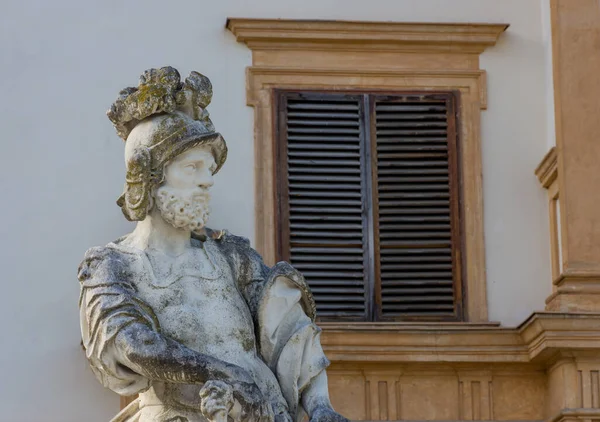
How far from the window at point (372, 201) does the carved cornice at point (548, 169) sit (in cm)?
53

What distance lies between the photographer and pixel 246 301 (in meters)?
8.24

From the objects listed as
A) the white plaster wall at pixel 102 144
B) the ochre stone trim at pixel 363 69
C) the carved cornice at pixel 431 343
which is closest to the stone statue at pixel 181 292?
the white plaster wall at pixel 102 144

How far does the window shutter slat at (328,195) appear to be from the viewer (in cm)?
1744

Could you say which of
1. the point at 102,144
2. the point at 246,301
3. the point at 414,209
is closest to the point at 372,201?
the point at 414,209

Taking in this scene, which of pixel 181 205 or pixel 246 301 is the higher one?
pixel 181 205

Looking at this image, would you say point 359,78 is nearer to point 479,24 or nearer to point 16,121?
point 479,24

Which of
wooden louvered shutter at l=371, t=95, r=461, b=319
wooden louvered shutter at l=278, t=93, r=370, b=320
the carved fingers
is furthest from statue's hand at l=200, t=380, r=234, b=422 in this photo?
wooden louvered shutter at l=371, t=95, r=461, b=319

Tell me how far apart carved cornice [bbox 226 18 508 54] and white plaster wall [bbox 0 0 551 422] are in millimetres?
89

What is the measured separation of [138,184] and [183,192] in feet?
0.43

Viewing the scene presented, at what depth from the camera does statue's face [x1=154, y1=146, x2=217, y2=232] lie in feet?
26.7

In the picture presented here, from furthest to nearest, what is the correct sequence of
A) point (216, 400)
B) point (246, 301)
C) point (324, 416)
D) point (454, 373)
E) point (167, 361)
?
point (454, 373) → point (246, 301) → point (324, 416) → point (167, 361) → point (216, 400)

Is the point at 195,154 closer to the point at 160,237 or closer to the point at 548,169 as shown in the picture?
the point at 160,237

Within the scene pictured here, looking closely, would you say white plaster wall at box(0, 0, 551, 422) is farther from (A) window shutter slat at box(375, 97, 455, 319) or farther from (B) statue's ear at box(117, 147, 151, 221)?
(B) statue's ear at box(117, 147, 151, 221)

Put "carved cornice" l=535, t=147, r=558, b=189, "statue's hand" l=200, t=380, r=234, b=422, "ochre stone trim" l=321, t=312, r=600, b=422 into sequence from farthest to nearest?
"carved cornice" l=535, t=147, r=558, b=189
"ochre stone trim" l=321, t=312, r=600, b=422
"statue's hand" l=200, t=380, r=234, b=422
